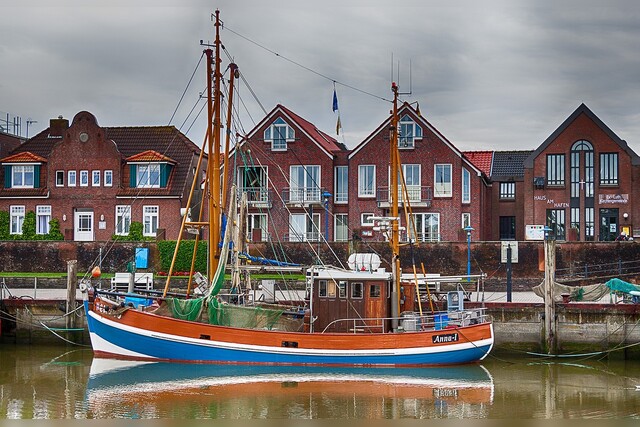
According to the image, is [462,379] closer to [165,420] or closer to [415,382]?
[415,382]

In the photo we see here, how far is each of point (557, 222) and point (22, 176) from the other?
34.1 metres

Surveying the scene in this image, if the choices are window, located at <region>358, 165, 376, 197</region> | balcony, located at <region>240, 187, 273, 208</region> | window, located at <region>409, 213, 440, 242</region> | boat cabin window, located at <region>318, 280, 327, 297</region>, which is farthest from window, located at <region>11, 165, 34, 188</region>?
boat cabin window, located at <region>318, 280, 327, 297</region>

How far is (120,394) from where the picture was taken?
25516mm

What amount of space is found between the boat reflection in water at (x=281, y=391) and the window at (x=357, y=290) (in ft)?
8.29

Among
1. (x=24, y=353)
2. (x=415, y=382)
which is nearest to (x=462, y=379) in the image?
(x=415, y=382)

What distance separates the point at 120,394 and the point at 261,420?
5553mm

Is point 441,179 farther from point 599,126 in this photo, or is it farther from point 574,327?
point 574,327

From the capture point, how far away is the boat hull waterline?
29.7 meters

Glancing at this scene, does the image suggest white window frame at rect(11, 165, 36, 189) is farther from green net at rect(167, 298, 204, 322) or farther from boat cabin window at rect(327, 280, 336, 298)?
boat cabin window at rect(327, 280, 336, 298)

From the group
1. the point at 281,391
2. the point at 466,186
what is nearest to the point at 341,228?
the point at 466,186

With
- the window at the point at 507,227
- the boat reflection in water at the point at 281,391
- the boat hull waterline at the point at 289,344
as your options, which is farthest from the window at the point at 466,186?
the boat reflection in water at the point at 281,391

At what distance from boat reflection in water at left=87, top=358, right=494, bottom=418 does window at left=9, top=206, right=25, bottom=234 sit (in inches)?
1110

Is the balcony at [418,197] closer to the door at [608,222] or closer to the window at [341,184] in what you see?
the window at [341,184]

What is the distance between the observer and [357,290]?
1194 inches
